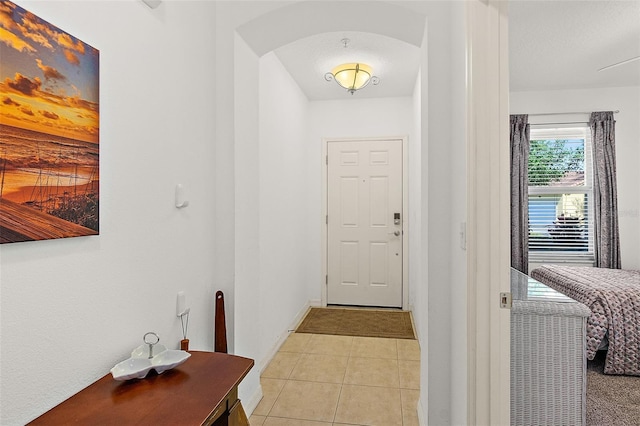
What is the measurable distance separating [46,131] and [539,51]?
139 inches

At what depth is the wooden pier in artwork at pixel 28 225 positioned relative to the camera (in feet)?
3.09

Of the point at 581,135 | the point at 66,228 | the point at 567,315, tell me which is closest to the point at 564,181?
the point at 581,135

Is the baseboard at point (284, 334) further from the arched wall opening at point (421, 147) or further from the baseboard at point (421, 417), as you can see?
the baseboard at point (421, 417)

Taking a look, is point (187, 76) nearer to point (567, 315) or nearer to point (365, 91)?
point (567, 315)

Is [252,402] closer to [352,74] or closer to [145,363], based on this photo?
[145,363]

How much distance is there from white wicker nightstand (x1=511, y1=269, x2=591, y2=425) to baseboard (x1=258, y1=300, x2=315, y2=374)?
5.34 feet

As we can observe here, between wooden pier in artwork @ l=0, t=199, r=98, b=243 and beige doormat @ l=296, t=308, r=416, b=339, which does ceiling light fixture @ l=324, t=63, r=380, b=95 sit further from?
wooden pier in artwork @ l=0, t=199, r=98, b=243

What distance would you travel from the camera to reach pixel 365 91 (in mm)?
4160

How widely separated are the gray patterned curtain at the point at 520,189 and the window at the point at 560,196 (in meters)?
0.20

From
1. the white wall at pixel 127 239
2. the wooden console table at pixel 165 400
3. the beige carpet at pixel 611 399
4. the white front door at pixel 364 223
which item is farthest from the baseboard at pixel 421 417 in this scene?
the white front door at pixel 364 223

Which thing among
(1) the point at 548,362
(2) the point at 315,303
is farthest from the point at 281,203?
(1) the point at 548,362

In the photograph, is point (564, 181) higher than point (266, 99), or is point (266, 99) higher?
point (266, 99)

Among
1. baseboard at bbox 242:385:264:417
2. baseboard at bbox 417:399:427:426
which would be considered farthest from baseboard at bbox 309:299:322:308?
baseboard at bbox 417:399:427:426

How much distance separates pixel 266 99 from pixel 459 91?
183 cm
